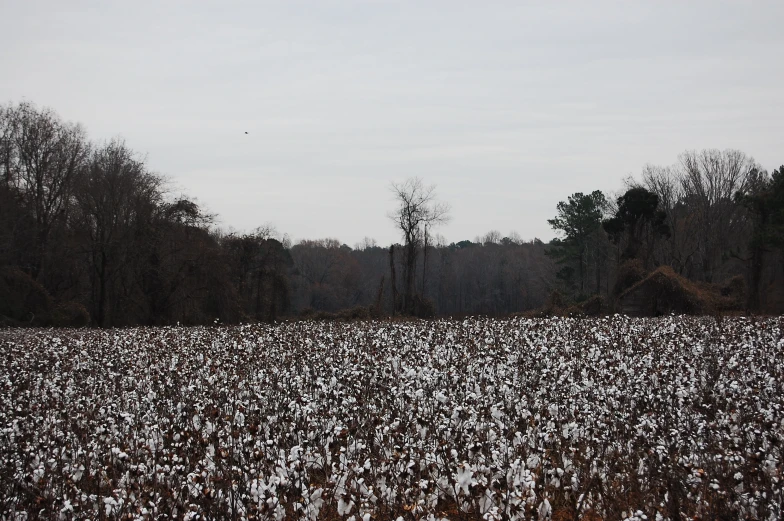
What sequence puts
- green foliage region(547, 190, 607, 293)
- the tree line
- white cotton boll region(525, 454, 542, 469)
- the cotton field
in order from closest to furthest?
the cotton field < white cotton boll region(525, 454, 542, 469) < the tree line < green foliage region(547, 190, 607, 293)

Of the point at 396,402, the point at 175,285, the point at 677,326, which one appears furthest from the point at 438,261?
the point at 396,402

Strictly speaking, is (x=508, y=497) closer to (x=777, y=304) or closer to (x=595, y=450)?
(x=595, y=450)

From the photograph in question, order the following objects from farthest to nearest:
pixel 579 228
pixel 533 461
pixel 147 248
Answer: pixel 579 228, pixel 147 248, pixel 533 461

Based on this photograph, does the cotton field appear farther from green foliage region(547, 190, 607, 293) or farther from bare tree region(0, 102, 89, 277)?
green foliage region(547, 190, 607, 293)

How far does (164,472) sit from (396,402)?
12.9 ft

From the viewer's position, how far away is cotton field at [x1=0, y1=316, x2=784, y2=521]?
232 inches

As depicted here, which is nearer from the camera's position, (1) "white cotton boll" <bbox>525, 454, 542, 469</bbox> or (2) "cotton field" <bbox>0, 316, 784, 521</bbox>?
(2) "cotton field" <bbox>0, 316, 784, 521</bbox>

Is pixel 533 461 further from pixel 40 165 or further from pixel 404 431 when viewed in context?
pixel 40 165

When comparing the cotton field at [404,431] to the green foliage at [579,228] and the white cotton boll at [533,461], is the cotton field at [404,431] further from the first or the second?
the green foliage at [579,228]


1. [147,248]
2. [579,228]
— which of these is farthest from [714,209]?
[147,248]

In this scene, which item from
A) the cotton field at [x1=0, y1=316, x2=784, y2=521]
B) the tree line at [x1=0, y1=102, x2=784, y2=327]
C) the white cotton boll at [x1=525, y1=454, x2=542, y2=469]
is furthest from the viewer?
the tree line at [x1=0, y1=102, x2=784, y2=327]

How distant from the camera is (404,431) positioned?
771cm

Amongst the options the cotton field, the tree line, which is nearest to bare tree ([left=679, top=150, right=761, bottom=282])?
the tree line

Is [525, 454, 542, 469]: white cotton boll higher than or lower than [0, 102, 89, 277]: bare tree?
lower
